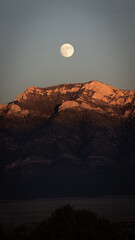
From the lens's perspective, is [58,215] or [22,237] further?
[22,237]

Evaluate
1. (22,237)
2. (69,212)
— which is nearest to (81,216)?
(69,212)

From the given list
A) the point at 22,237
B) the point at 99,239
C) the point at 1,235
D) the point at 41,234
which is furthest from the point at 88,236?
the point at 22,237

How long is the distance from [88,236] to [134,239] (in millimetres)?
13997

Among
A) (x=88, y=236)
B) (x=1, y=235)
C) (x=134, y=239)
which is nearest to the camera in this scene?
(x=88, y=236)

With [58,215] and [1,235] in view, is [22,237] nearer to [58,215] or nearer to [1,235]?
[1,235]

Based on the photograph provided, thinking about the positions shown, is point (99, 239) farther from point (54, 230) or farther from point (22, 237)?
point (22, 237)

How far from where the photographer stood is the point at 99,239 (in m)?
55.1

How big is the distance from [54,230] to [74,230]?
2.35 meters

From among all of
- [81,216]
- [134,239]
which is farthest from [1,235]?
[134,239]

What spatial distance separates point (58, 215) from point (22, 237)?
15.2 meters

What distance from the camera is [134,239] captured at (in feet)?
218

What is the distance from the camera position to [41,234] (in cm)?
5647

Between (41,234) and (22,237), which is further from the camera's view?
(22,237)

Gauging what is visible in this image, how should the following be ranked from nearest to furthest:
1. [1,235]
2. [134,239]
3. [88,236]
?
[88,236] < [1,235] < [134,239]
